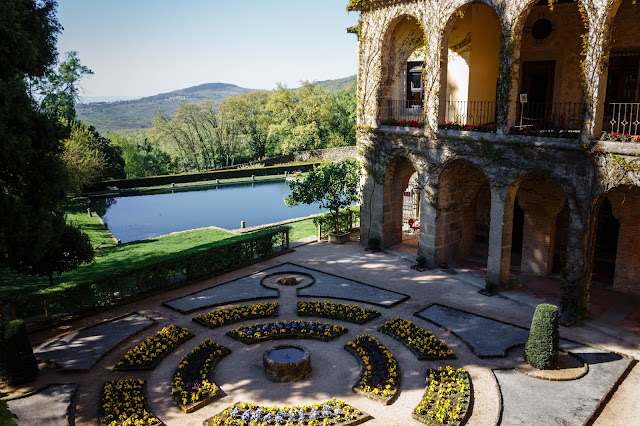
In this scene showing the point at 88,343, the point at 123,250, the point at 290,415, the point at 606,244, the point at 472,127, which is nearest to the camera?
the point at 290,415

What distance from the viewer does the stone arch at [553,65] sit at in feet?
58.1

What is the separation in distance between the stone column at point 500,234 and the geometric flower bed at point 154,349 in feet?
37.2

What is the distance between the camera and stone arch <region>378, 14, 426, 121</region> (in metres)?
21.6

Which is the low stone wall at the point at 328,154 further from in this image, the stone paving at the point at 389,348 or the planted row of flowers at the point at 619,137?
the planted row of flowers at the point at 619,137

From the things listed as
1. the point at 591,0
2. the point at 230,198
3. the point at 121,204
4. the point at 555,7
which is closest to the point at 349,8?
the point at 555,7

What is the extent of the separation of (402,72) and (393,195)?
19.3 ft

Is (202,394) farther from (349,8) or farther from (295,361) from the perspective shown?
(349,8)

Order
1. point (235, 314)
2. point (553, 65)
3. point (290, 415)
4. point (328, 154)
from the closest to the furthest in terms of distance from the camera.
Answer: point (290, 415) < point (235, 314) < point (553, 65) < point (328, 154)

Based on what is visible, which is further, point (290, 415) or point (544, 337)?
point (544, 337)

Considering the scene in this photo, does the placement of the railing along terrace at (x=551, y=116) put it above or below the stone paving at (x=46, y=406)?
above

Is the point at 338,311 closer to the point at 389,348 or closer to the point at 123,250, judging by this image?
the point at 389,348

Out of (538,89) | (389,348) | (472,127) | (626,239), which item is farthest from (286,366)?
(538,89)

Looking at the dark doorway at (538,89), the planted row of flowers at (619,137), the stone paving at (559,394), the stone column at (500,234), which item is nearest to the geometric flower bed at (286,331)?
the stone paving at (559,394)

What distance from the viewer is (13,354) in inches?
464
